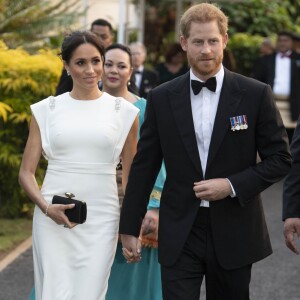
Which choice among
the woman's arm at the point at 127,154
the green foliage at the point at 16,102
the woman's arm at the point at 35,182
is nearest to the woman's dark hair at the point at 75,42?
the woman's arm at the point at 35,182

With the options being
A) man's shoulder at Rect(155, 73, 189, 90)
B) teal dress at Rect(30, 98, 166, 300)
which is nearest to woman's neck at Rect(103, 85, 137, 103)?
teal dress at Rect(30, 98, 166, 300)

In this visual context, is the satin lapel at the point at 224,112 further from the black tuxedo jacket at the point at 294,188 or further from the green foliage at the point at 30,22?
the green foliage at the point at 30,22

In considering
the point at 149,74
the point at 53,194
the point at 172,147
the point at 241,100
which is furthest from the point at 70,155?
the point at 149,74

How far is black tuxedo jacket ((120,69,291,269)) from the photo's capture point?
447cm

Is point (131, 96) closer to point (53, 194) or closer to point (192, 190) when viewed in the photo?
point (53, 194)

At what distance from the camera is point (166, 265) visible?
456cm

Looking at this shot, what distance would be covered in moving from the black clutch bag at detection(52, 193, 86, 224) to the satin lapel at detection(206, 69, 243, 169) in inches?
34.5

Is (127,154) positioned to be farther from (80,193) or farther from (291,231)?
(291,231)

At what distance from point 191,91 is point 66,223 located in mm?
1046

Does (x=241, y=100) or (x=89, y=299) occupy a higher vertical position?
(x=241, y=100)

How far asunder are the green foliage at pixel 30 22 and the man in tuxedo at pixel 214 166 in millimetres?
9197

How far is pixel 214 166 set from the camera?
4.48m

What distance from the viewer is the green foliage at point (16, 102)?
30.3ft

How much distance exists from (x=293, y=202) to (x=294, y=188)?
8 centimetres
